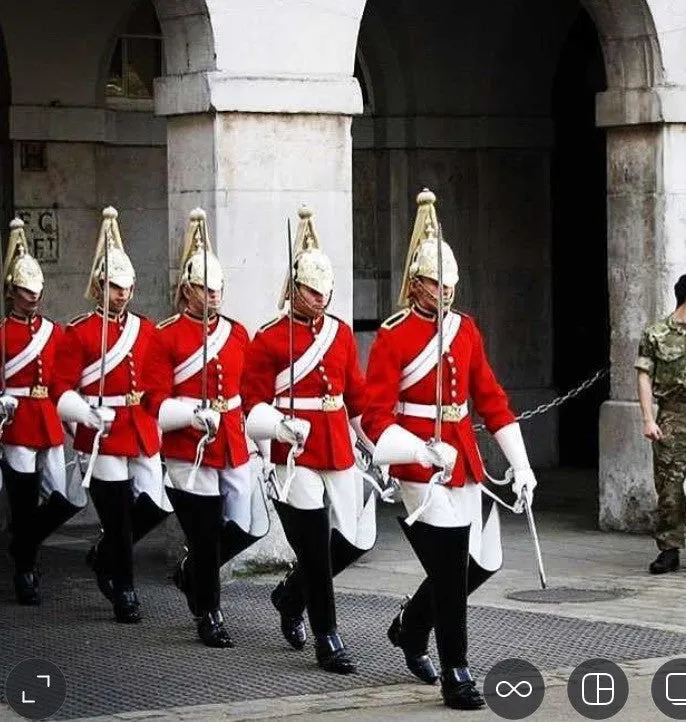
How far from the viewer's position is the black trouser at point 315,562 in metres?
10.2

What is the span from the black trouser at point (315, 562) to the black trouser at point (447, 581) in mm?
861

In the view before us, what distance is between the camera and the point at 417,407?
966 centimetres

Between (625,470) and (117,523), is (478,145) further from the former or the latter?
(117,523)

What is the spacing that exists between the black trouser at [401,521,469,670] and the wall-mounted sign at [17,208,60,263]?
6914 mm

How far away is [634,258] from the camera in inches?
579

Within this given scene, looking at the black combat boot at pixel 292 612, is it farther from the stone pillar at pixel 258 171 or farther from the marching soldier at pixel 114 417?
the stone pillar at pixel 258 171

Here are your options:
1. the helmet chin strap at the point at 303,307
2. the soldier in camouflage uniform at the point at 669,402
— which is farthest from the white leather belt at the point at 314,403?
the soldier in camouflage uniform at the point at 669,402

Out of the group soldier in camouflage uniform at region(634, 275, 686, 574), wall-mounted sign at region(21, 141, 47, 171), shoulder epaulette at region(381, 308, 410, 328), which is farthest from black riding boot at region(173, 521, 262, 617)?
wall-mounted sign at region(21, 141, 47, 171)

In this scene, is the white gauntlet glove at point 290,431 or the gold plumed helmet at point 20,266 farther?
the gold plumed helmet at point 20,266

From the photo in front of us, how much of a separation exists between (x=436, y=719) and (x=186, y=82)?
17.0 ft

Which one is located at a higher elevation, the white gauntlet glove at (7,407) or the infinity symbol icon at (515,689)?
the white gauntlet glove at (7,407)

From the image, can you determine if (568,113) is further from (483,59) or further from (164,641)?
(164,641)

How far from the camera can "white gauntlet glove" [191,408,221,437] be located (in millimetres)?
10820

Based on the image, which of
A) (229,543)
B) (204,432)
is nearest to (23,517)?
(229,543)
